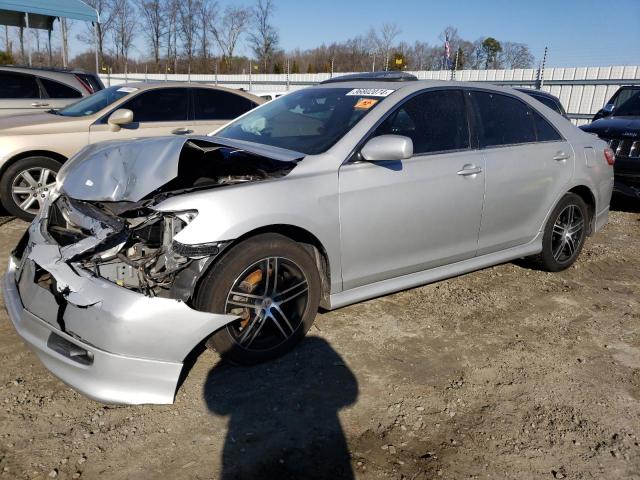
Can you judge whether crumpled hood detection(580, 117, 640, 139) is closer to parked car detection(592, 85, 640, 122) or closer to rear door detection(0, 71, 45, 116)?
parked car detection(592, 85, 640, 122)

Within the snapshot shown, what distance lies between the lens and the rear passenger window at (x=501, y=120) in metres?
4.22

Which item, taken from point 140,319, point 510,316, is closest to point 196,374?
point 140,319

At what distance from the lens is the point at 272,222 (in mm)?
2977

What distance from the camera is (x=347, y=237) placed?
11.0ft

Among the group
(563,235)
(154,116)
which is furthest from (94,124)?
(563,235)

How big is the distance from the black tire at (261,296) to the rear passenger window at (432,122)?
3.61 ft

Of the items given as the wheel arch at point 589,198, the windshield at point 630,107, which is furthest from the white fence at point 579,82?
the wheel arch at point 589,198

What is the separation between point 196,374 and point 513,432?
1.77 m

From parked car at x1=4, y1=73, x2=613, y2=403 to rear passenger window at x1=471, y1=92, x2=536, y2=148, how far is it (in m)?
0.02

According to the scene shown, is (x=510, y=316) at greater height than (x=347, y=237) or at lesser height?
lesser

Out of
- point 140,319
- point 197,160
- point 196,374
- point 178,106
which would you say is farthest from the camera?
point 178,106

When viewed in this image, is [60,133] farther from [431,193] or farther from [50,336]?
[431,193]

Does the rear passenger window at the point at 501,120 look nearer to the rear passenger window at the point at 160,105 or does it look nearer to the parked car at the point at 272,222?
the parked car at the point at 272,222

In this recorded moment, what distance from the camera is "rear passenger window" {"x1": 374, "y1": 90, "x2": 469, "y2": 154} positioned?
12.2 feet
